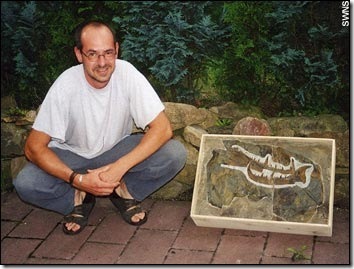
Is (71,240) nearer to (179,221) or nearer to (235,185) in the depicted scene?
(179,221)

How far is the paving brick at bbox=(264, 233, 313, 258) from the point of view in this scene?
3.18m

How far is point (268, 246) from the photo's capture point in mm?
3252

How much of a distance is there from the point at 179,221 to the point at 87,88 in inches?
43.8

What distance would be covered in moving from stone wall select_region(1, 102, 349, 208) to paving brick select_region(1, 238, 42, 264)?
0.84m

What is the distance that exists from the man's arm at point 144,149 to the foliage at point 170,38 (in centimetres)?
64

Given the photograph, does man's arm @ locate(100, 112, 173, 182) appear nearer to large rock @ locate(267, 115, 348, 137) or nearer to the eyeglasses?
the eyeglasses

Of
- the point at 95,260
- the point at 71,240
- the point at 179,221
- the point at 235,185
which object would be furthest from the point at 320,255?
the point at 71,240

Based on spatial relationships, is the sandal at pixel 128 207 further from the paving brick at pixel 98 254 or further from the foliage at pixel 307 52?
the foliage at pixel 307 52

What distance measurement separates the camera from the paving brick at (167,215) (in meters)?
3.60

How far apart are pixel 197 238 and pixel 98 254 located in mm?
645

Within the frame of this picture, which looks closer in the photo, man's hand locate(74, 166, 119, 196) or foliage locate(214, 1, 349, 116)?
man's hand locate(74, 166, 119, 196)

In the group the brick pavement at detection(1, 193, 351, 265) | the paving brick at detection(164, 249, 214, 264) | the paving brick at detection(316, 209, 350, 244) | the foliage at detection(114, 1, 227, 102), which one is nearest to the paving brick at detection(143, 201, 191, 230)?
the brick pavement at detection(1, 193, 351, 265)

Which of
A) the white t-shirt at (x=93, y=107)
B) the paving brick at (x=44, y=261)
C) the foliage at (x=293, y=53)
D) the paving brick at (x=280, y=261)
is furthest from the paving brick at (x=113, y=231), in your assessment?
the foliage at (x=293, y=53)

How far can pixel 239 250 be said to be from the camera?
10.6ft
